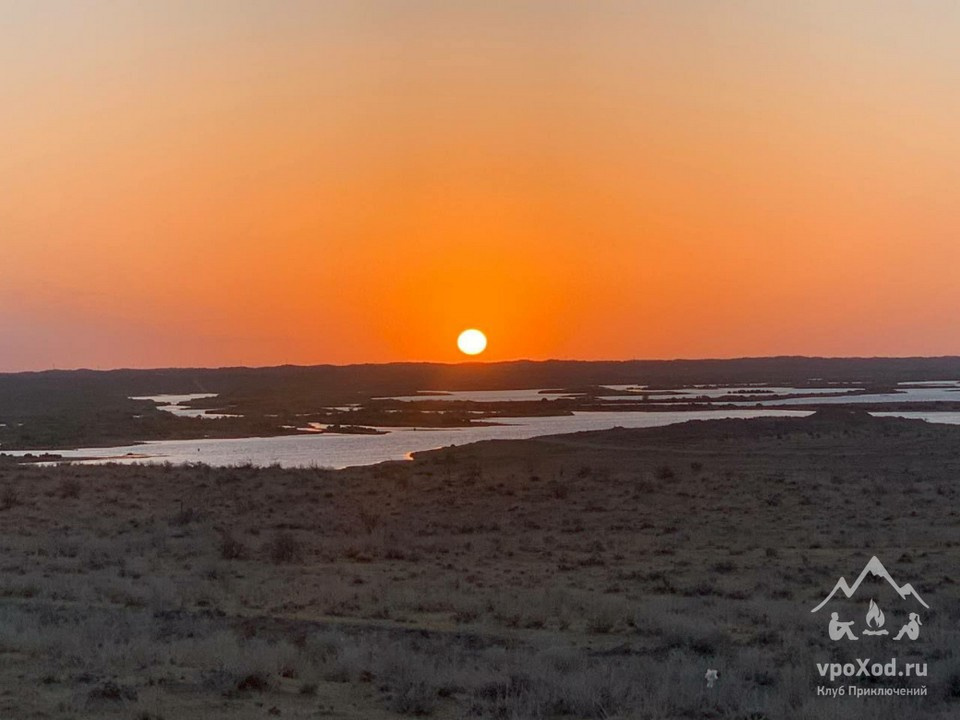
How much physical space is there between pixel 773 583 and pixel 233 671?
9.80m

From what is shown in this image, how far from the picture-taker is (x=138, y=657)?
11703 mm

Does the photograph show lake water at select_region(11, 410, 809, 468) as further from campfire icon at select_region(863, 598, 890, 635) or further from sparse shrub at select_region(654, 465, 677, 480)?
campfire icon at select_region(863, 598, 890, 635)

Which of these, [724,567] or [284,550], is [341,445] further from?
[724,567]

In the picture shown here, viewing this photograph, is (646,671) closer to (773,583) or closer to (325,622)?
(325,622)

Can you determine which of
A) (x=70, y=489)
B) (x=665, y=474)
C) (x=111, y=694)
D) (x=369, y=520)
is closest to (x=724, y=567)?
(x=369, y=520)

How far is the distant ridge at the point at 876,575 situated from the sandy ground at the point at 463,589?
0.81 ft

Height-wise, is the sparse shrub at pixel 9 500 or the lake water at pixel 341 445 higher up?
the sparse shrub at pixel 9 500

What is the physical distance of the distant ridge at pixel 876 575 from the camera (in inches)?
619

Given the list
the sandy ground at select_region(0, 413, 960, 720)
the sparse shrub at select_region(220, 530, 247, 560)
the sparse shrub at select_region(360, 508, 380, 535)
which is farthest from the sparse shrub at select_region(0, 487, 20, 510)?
the sparse shrub at select_region(220, 530, 247, 560)

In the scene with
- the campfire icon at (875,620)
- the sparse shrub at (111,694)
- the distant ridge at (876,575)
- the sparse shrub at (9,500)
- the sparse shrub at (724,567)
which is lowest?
the sparse shrub at (724,567)

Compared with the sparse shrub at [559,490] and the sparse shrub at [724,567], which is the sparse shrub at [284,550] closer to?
the sparse shrub at [724,567]

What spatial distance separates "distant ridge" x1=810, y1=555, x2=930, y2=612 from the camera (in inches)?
619

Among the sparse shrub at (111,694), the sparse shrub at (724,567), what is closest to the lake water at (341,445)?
the sparse shrub at (724,567)

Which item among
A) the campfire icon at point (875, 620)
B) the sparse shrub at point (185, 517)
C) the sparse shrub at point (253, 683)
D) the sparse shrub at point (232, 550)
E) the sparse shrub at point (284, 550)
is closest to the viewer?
the sparse shrub at point (253, 683)
